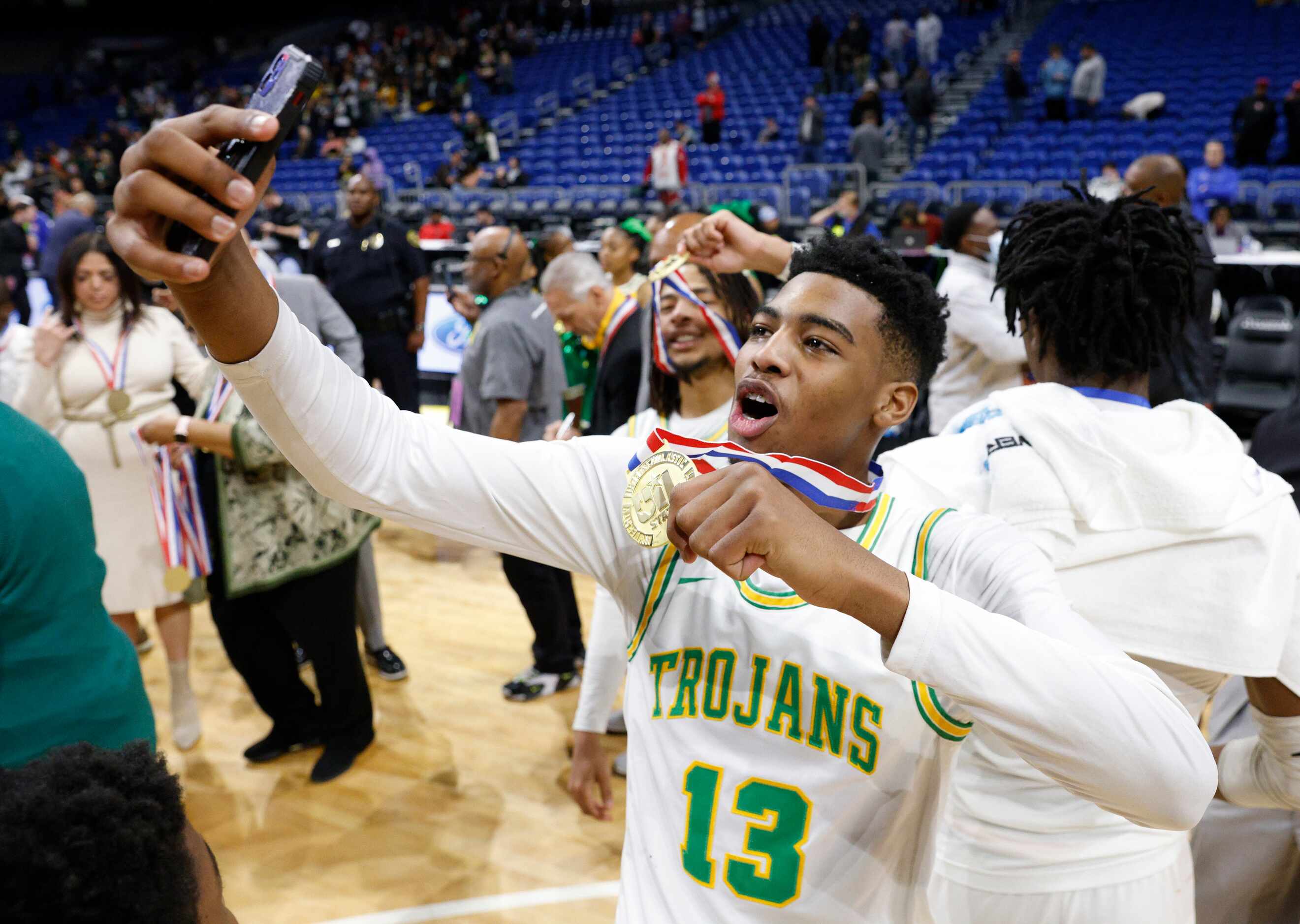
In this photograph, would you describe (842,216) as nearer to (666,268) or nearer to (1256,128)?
(1256,128)

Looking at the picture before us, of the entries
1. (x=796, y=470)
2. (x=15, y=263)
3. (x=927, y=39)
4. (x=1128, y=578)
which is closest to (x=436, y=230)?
(x=15, y=263)

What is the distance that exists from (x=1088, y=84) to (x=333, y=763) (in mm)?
12106

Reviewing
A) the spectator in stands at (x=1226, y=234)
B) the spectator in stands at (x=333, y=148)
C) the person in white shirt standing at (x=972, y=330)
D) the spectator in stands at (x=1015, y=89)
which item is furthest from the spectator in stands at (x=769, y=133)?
the person in white shirt standing at (x=972, y=330)

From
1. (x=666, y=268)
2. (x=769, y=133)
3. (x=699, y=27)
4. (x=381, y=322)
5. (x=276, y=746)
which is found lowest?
(x=276, y=746)

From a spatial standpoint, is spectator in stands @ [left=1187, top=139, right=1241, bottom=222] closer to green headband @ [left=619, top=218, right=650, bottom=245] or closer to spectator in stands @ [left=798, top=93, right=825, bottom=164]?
spectator in stands @ [left=798, top=93, right=825, bottom=164]

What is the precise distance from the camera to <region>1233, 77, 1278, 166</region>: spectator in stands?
10.4 metres

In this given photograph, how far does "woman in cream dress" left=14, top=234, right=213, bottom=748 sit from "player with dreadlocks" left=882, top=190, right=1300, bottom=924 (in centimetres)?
296

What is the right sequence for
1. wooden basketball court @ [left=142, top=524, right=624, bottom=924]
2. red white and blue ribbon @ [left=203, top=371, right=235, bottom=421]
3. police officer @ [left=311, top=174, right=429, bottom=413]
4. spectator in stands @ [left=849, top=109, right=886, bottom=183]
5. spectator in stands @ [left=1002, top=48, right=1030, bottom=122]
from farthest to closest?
spectator in stands @ [left=1002, top=48, right=1030, bottom=122]
spectator in stands @ [left=849, top=109, right=886, bottom=183]
police officer @ [left=311, top=174, right=429, bottom=413]
red white and blue ribbon @ [left=203, top=371, right=235, bottom=421]
wooden basketball court @ [left=142, top=524, right=624, bottom=924]

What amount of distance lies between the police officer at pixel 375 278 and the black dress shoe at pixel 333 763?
2.45m

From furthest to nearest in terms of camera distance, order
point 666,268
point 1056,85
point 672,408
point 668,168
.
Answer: point 1056,85 → point 668,168 → point 672,408 → point 666,268

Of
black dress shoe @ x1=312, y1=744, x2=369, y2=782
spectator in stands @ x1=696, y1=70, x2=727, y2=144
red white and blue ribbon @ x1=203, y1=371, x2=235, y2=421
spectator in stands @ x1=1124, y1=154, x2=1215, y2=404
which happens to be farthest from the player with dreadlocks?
spectator in stands @ x1=696, y1=70, x2=727, y2=144

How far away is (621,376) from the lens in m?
3.74

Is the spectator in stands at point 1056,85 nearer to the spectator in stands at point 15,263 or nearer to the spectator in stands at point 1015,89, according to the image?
the spectator in stands at point 1015,89

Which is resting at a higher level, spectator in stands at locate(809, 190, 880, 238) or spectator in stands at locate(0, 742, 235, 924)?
spectator in stands at locate(0, 742, 235, 924)
